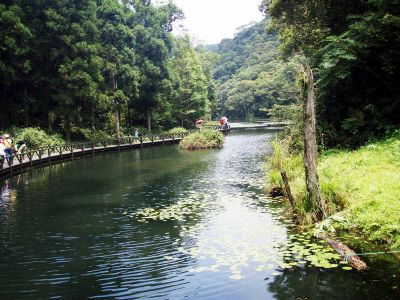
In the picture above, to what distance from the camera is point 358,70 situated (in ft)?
67.9

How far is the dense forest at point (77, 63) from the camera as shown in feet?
122

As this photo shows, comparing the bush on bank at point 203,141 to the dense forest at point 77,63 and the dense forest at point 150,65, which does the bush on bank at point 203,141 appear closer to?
the dense forest at point 150,65

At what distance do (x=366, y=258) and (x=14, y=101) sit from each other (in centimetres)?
3843

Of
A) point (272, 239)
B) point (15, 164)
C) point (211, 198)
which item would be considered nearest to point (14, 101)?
point (15, 164)

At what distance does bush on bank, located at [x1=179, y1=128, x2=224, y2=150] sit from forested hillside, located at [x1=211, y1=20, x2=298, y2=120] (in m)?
34.1

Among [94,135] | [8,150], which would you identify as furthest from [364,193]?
[94,135]

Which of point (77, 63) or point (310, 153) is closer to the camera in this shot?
point (310, 153)

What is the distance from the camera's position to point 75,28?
1559 inches

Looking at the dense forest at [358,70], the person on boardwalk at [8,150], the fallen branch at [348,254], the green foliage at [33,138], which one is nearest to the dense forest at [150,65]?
the dense forest at [358,70]

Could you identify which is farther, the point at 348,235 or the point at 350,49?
the point at 350,49

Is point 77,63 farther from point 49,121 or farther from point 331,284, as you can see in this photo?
point 331,284

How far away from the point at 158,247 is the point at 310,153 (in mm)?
4740

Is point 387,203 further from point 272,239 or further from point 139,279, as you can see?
point 139,279

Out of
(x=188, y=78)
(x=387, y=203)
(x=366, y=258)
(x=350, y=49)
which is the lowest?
(x=366, y=258)
